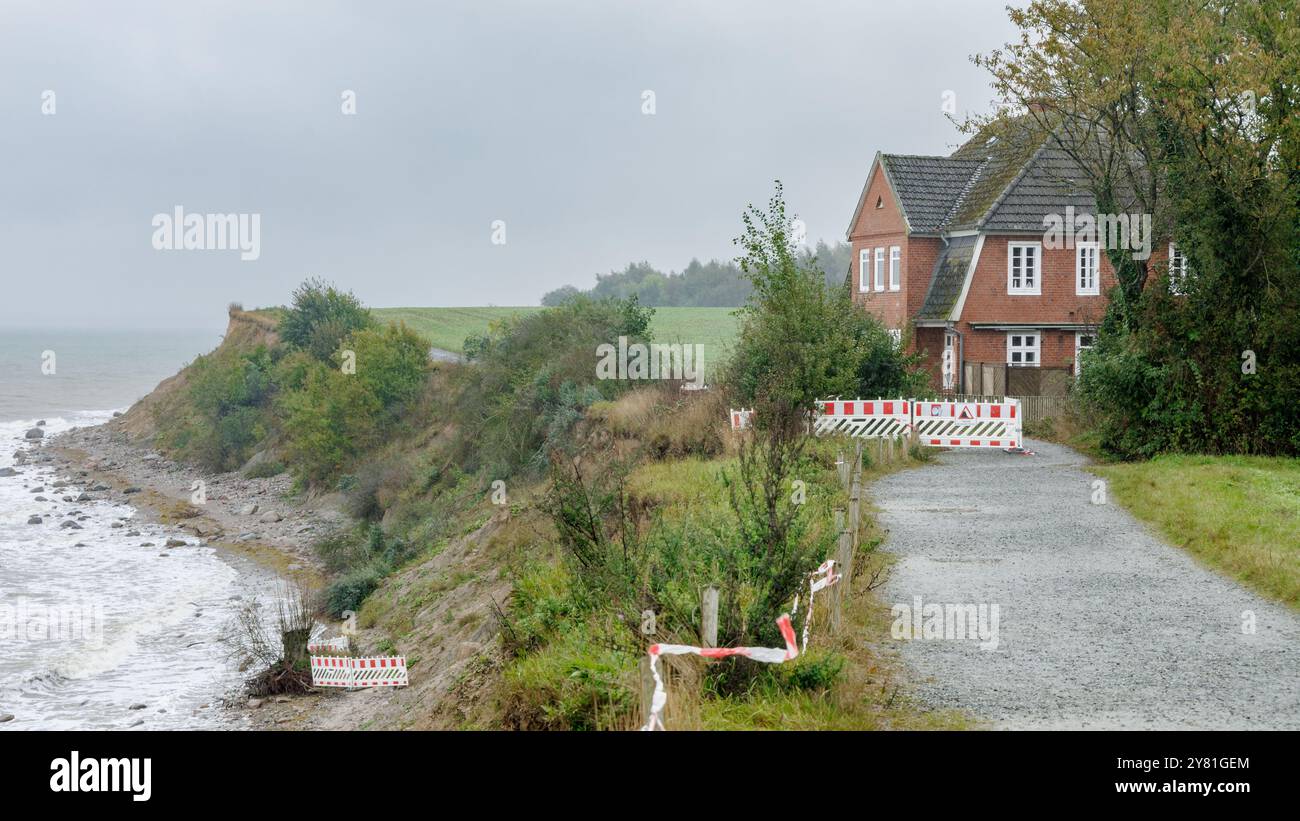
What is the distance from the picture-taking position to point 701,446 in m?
28.1

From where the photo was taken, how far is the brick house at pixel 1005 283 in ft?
131

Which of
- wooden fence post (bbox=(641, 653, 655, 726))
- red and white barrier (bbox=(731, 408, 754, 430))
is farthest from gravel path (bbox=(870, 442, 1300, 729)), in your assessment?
red and white barrier (bbox=(731, 408, 754, 430))

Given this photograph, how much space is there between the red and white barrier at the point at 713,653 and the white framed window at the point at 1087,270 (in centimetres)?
3310

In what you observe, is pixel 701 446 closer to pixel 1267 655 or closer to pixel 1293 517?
pixel 1293 517

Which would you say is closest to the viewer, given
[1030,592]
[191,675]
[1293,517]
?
[1030,592]

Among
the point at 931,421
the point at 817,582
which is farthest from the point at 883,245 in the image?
the point at 817,582

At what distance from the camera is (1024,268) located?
4044 cm

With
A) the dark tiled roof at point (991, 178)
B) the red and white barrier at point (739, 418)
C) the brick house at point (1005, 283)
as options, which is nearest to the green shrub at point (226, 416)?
the brick house at point (1005, 283)

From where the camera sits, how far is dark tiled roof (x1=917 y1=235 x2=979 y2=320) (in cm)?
4094

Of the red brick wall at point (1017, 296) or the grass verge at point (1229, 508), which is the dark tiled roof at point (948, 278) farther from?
the grass verge at point (1229, 508)

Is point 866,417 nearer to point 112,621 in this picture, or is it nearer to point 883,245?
point 883,245
